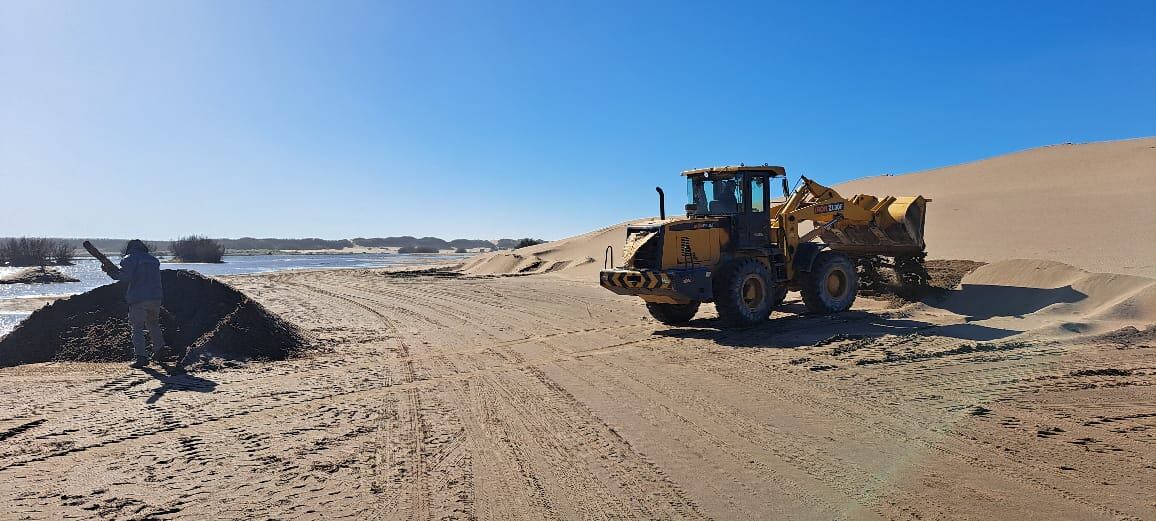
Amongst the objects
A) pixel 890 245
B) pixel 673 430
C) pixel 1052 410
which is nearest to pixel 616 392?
pixel 673 430

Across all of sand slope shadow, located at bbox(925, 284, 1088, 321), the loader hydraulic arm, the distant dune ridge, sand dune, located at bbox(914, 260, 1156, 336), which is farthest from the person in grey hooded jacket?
the distant dune ridge

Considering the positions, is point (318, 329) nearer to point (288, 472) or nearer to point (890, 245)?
point (288, 472)

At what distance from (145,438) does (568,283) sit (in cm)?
1833

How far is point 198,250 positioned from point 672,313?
2452 inches

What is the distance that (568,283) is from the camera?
2366 centimetres

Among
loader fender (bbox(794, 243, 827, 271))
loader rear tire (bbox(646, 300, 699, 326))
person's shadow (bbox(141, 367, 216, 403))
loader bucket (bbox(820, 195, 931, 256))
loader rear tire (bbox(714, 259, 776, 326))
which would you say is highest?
loader bucket (bbox(820, 195, 931, 256))

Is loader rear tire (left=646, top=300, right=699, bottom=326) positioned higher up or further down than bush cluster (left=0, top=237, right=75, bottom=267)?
further down

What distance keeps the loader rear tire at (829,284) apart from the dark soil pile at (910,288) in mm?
1363

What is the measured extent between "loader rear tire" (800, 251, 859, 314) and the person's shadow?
9.72 metres

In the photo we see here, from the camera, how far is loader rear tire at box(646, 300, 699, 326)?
12484mm

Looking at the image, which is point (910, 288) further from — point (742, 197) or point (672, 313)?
point (672, 313)

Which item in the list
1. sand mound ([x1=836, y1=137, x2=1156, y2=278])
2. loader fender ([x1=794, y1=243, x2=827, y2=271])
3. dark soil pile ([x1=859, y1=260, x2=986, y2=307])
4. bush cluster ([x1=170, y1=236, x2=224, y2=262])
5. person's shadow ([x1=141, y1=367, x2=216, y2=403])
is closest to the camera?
person's shadow ([x1=141, y1=367, x2=216, y2=403])

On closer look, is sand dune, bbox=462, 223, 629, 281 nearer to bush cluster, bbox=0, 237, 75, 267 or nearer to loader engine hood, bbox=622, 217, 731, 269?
loader engine hood, bbox=622, 217, 731, 269

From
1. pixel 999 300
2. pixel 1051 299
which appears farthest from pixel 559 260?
pixel 1051 299
